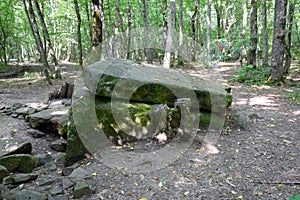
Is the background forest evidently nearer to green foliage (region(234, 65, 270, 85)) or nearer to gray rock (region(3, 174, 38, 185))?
green foliage (region(234, 65, 270, 85))

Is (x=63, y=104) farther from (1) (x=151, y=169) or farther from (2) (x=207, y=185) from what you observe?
(2) (x=207, y=185)

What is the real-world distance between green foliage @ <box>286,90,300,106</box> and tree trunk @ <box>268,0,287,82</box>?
1.44 metres

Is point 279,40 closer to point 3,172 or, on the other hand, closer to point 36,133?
point 36,133

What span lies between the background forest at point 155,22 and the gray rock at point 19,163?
7.20m

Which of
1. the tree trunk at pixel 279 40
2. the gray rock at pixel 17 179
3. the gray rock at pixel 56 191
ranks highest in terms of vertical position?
the tree trunk at pixel 279 40

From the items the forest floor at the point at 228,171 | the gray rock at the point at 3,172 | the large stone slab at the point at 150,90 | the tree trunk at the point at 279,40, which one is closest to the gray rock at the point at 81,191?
the forest floor at the point at 228,171

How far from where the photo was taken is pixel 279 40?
29.1 feet

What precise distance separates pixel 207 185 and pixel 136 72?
327 cm

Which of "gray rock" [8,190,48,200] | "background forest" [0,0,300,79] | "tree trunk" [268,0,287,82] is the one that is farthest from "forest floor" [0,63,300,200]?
"background forest" [0,0,300,79]

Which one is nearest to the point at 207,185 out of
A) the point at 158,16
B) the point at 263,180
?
the point at 263,180

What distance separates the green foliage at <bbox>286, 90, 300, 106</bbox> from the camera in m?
6.85

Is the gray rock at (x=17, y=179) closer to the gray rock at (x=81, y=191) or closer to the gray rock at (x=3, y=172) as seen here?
the gray rock at (x=3, y=172)

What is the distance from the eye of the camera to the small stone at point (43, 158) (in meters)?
4.94

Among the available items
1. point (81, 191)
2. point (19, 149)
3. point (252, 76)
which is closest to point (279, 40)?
point (252, 76)
